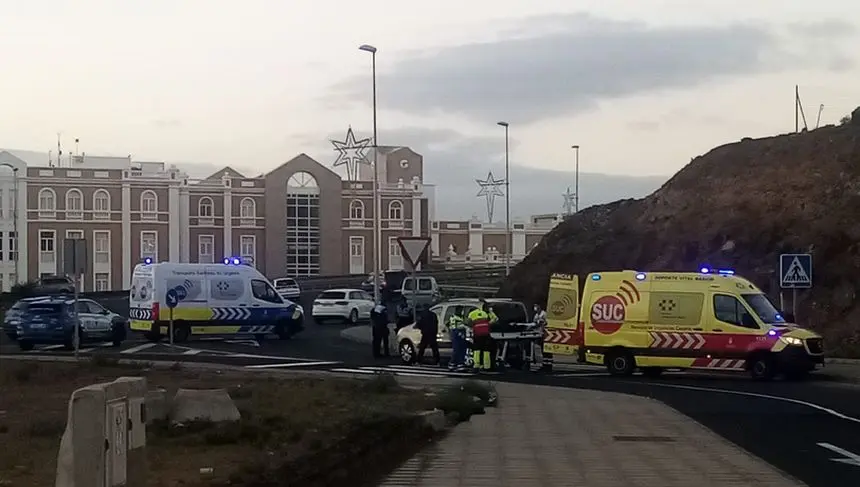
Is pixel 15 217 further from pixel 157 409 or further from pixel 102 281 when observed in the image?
pixel 157 409

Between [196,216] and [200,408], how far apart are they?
3110 inches

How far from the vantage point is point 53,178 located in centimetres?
8594

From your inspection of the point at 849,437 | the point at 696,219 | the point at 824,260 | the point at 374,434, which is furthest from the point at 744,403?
the point at 696,219

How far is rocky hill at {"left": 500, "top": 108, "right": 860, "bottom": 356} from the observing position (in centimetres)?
3847

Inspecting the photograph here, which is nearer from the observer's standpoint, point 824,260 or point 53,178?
point 824,260

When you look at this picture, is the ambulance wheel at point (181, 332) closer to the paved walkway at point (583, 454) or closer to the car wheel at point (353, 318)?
the car wheel at point (353, 318)

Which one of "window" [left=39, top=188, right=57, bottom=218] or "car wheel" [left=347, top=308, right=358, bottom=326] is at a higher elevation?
"window" [left=39, top=188, right=57, bottom=218]

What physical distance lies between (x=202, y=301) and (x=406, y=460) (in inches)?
1108

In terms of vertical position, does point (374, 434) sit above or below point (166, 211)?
below

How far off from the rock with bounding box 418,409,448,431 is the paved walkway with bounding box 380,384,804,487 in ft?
0.70

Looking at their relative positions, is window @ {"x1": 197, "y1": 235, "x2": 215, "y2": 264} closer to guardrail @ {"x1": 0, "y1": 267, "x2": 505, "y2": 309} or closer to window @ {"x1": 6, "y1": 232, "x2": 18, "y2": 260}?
guardrail @ {"x1": 0, "y1": 267, "x2": 505, "y2": 309}

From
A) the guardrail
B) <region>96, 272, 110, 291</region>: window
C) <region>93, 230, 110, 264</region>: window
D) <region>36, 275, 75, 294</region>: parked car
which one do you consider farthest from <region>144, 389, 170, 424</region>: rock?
<region>96, 272, 110, 291</region>: window

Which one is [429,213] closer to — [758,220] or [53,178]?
[53,178]

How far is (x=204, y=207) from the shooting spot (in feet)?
304
